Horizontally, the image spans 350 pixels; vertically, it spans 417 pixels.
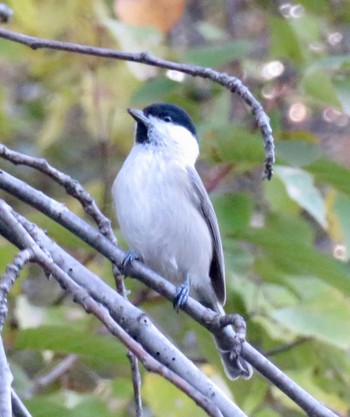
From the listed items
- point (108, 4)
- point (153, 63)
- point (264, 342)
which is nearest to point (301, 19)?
point (108, 4)

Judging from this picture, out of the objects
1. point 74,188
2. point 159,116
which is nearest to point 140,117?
point 159,116

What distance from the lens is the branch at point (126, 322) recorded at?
1255 mm

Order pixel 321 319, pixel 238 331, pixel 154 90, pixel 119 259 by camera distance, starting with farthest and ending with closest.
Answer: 1. pixel 154 90
2. pixel 321 319
3. pixel 119 259
4. pixel 238 331

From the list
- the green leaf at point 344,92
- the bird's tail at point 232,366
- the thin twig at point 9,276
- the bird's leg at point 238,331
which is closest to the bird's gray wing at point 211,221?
the bird's tail at point 232,366

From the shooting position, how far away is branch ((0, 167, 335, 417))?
1634mm

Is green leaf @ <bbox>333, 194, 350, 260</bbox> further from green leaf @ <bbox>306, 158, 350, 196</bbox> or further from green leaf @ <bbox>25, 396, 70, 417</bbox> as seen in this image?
green leaf @ <bbox>25, 396, 70, 417</bbox>

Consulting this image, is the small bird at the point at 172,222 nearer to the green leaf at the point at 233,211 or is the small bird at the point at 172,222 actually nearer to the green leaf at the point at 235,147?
the green leaf at the point at 233,211

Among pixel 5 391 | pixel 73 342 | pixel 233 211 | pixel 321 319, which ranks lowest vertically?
pixel 73 342

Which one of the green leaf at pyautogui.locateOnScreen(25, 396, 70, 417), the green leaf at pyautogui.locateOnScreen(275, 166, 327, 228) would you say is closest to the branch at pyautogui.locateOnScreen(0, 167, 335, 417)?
the green leaf at pyautogui.locateOnScreen(25, 396, 70, 417)

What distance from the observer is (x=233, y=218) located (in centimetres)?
260

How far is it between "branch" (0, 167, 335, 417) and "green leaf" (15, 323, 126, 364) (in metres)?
0.26

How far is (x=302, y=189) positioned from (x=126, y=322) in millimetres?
825

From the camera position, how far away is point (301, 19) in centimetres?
318

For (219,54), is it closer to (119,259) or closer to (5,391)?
(119,259)
